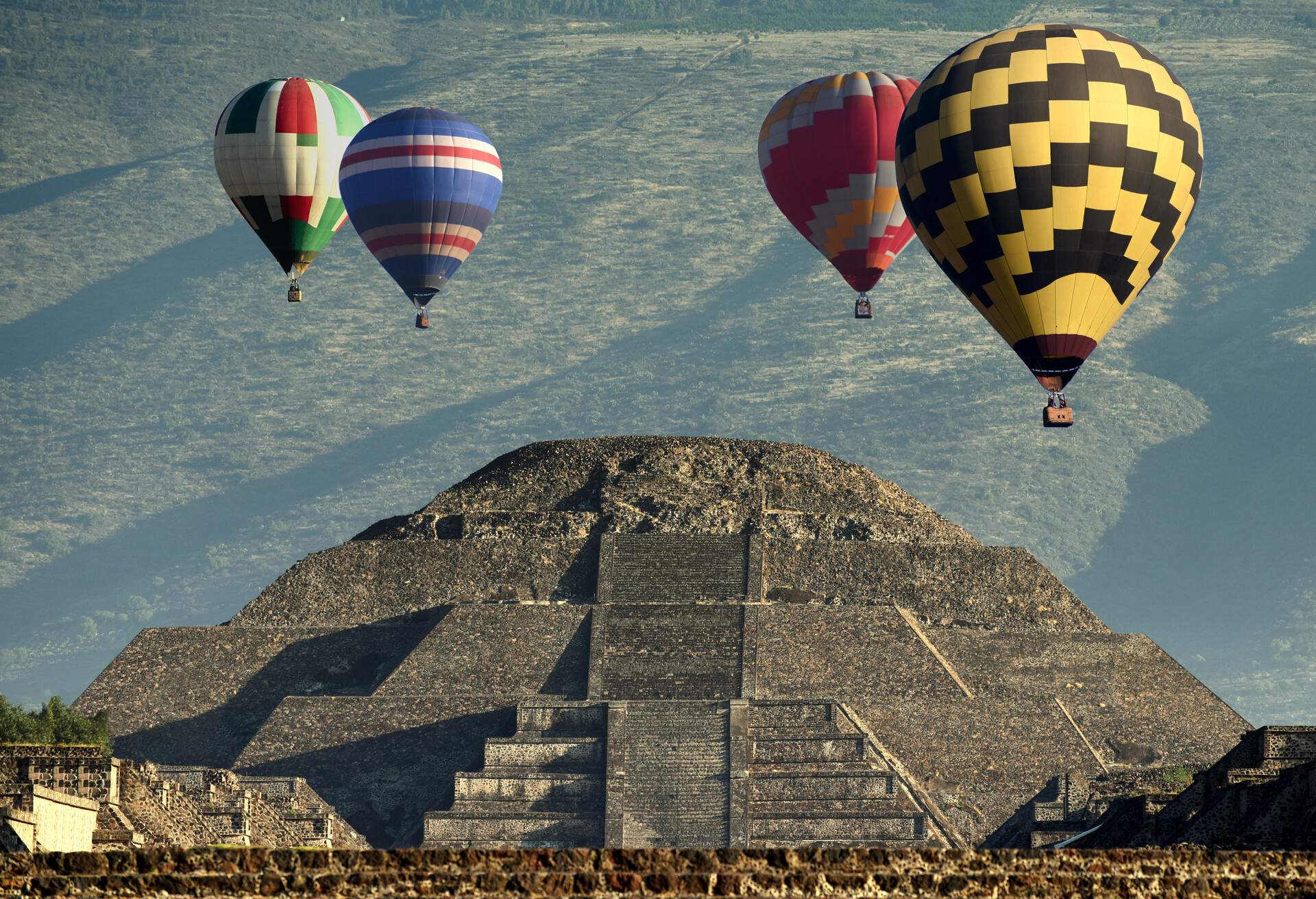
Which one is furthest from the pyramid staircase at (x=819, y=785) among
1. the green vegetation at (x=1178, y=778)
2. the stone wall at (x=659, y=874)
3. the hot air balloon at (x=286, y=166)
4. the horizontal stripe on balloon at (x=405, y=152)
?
the stone wall at (x=659, y=874)

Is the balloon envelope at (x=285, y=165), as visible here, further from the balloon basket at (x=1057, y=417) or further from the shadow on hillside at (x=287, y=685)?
the balloon basket at (x=1057, y=417)

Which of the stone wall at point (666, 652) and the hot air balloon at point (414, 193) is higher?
the hot air balloon at point (414, 193)

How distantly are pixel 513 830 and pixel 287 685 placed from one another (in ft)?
41.0

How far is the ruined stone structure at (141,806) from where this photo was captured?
4125 centimetres

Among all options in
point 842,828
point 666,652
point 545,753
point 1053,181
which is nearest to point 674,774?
point 545,753

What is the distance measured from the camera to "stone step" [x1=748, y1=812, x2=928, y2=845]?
190ft

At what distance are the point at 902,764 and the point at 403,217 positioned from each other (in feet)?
68.4

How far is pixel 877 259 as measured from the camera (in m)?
66.8

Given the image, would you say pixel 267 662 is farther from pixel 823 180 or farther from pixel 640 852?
pixel 640 852

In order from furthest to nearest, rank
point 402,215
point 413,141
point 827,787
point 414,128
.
Result: point 414,128 → point 413,141 → point 402,215 → point 827,787

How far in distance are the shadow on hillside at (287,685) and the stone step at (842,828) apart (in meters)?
14.1

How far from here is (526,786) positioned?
59906 mm

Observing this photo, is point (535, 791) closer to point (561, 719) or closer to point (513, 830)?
point (513, 830)

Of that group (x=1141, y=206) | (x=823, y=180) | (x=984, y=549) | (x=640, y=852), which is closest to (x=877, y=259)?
(x=823, y=180)
